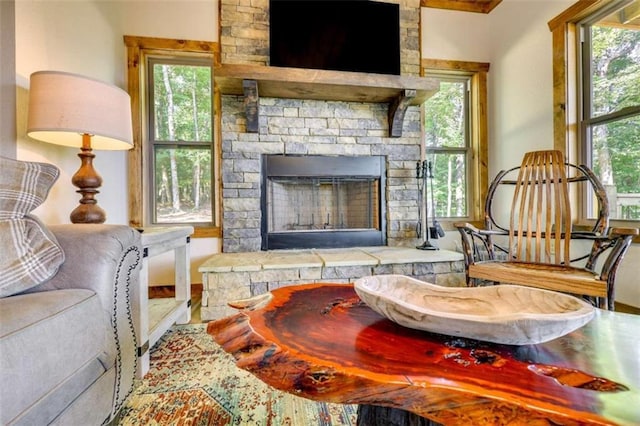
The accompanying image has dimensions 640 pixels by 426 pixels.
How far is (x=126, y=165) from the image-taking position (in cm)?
256

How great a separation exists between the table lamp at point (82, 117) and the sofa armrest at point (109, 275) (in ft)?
1.79

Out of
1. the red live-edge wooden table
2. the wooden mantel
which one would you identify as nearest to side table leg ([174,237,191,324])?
the wooden mantel

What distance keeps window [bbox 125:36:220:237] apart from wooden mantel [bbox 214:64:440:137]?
41 centimetres

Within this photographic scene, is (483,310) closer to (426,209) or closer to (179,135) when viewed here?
(426,209)

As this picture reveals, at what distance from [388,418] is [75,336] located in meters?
0.86

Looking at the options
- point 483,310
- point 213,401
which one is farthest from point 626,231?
point 213,401

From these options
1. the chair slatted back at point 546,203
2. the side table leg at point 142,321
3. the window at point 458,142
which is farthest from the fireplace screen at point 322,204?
Result: the side table leg at point 142,321

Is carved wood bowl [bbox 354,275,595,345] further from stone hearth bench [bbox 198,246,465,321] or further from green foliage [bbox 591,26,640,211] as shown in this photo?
green foliage [bbox 591,26,640,211]

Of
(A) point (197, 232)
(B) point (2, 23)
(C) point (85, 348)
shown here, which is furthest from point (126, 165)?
(C) point (85, 348)

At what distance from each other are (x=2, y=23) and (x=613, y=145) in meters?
3.68

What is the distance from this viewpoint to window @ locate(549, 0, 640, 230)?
196 cm

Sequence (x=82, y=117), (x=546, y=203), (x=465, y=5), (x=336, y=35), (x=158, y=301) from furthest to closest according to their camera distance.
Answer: (x=465, y=5) < (x=336, y=35) < (x=158, y=301) < (x=546, y=203) < (x=82, y=117)

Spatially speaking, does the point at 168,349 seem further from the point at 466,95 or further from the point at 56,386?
the point at 466,95

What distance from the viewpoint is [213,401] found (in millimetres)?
1158
